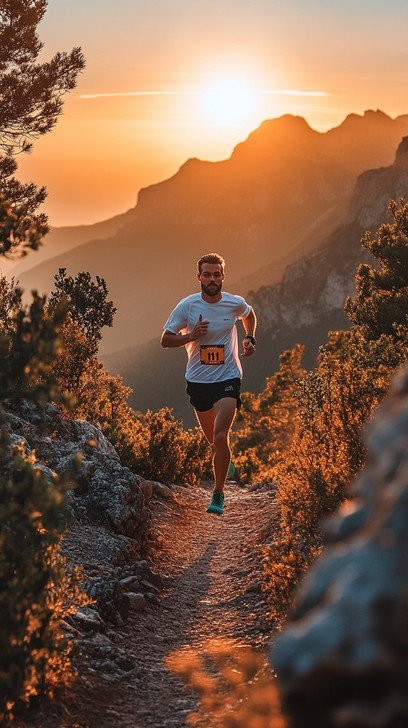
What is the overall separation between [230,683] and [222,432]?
383 centimetres

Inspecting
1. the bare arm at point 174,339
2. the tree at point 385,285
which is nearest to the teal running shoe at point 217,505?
the bare arm at point 174,339

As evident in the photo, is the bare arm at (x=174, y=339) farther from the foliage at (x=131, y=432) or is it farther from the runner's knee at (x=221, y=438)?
the foliage at (x=131, y=432)

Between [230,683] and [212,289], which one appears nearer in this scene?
[230,683]

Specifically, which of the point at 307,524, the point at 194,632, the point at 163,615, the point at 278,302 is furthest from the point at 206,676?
the point at 278,302

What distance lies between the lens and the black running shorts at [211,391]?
8133 mm

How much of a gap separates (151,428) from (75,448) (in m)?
4.81

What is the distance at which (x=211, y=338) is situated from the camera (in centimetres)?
816

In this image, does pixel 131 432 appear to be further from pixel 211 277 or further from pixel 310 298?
pixel 310 298

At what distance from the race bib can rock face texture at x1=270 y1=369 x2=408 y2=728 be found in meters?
6.44

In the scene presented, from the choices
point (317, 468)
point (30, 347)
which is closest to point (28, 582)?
point (30, 347)

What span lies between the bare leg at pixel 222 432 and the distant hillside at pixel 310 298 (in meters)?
116

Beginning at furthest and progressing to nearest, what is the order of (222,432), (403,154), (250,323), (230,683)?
(403,154) → (250,323) → (222,432) → (230,683)

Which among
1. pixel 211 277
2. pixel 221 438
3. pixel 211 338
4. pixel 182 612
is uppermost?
pixel 211 277

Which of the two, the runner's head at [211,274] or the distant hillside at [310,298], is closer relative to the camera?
the runner's head at [211,274]
